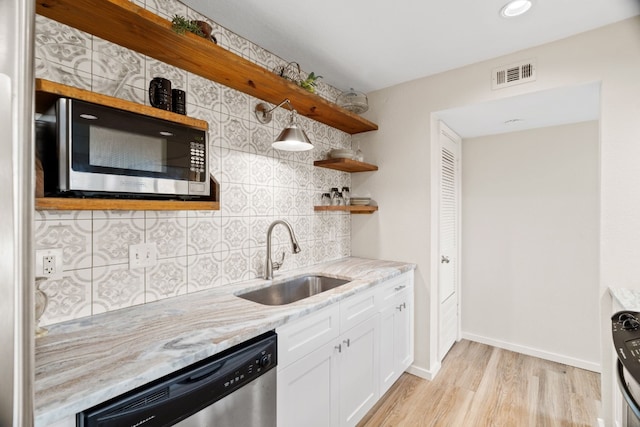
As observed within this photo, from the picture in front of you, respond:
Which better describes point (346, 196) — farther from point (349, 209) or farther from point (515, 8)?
point (515, 8)

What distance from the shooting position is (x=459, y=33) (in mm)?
1898

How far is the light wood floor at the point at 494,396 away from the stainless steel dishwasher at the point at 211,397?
3.66 feet

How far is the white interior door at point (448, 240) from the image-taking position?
2.66 m

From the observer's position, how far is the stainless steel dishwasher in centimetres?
84

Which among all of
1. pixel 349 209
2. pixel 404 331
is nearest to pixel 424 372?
pixel 404 331

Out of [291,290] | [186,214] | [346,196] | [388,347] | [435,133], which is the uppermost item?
[435,133]

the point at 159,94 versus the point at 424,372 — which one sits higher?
the point at 159,94

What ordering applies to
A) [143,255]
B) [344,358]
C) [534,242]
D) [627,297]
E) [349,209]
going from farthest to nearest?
[534,242] → [349,209] → [344,358] → [627,297] → [143,255]

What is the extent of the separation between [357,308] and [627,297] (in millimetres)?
1455

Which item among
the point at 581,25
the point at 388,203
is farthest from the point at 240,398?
the point at 581,25

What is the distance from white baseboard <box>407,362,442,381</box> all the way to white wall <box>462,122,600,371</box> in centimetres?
92

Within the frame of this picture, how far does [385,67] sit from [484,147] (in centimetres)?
148

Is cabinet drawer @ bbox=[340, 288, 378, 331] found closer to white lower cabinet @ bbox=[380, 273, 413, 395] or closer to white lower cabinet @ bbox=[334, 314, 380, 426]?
white lower cabinet @ bbox=[334, 314, 380, 426]

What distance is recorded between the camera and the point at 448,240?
288 cm
